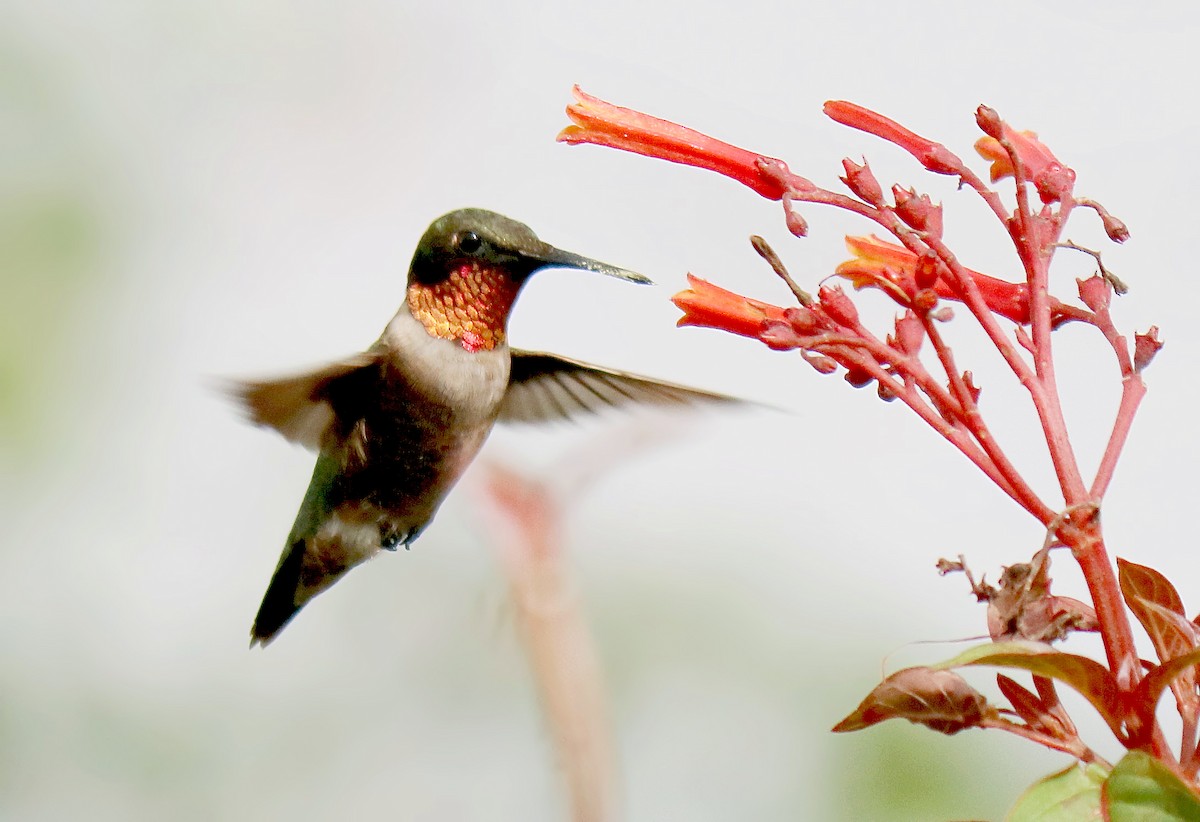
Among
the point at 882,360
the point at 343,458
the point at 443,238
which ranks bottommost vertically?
the point at 882,360

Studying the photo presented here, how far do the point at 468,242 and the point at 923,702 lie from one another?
155 centimetres

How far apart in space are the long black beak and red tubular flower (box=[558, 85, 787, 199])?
0.69ft

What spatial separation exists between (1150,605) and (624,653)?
512cm

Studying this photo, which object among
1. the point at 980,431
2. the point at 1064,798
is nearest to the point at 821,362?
the point at 980,431

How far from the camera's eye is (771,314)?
1.96m

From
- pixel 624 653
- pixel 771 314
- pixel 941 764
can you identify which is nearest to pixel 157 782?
pixel 624 653

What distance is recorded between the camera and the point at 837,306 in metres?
1.87

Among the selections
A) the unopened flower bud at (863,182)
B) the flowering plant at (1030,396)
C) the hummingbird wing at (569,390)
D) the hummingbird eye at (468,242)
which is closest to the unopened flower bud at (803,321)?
the flowering plant at (1030,396)

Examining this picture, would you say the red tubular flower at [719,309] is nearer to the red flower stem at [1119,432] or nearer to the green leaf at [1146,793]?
the red flower stem at [1119,432]

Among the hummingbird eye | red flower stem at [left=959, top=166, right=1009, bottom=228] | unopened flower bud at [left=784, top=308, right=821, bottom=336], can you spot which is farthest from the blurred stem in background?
red flower stem at [left=959, top=166, right=1009, bottom=228]

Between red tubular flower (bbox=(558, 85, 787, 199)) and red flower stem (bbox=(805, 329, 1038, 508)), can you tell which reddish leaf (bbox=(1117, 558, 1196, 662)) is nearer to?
red flower stem (bbox=(805, 329, 1038, 508))

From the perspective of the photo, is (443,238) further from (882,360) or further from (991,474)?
(991,474)

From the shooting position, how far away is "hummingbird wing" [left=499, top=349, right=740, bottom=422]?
2842 mm

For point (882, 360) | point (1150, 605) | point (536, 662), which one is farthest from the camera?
point (536, 662)
